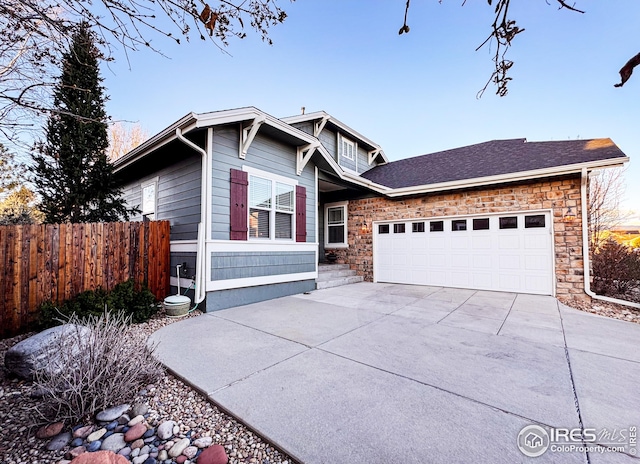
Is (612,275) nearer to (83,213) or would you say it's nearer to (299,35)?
(299,35)

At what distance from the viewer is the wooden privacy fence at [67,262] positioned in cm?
371

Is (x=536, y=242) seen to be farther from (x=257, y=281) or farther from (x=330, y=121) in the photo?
(x=330, y=121)

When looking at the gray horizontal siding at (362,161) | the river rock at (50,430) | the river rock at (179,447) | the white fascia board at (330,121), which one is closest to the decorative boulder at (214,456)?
the river rock at (179,447)

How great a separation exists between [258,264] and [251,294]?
2.09ft

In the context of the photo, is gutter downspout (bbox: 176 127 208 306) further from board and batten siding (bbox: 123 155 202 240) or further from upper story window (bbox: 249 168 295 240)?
upper story window (bbox: 249 168 295 240)

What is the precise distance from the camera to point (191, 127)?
464 cm

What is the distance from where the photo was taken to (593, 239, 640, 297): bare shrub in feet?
20.7

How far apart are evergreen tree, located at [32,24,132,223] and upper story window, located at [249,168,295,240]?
4143mm

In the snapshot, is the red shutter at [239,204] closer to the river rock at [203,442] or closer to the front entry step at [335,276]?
the front entry step at [335,276]

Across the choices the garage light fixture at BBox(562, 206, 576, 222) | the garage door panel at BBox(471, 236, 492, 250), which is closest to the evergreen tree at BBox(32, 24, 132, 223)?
the garage door panel at BBox(471, 236, 492, 250)

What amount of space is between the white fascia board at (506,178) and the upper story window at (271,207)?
3.28 metres

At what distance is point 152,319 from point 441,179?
7630mm

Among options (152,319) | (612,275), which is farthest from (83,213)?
(612,275)

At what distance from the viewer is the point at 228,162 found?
532 centimetres
